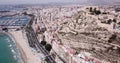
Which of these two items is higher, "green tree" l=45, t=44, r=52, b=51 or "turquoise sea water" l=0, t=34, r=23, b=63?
"green tree" l=45, t=44, r=52, b=51

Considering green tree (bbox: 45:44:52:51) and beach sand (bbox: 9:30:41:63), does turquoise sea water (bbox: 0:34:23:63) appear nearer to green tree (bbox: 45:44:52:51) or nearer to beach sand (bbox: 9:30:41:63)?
beach sand (bbox: 9:30:41:63)

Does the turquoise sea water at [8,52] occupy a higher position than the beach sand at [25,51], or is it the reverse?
the beach sand at [25,51]

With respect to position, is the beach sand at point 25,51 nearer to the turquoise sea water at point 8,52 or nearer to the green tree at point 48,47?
the turquoise sea water at point 8,52

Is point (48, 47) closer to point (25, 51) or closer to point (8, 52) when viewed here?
point (25, 51)

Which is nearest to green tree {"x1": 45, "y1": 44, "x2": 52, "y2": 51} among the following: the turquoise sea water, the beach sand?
the beach sand

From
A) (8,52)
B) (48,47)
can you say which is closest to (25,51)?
(8,52)

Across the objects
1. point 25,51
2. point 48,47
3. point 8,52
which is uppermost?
point 48,47

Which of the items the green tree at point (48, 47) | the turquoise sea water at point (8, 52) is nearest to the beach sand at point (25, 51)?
the turquoise sea water at point (8, 52)

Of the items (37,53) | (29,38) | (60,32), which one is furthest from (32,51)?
(60,32)

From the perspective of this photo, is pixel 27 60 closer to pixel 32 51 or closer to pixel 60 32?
pixel 32 51
